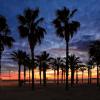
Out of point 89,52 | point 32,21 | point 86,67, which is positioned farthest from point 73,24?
point 86,67

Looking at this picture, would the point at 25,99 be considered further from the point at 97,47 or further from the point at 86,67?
the point at 86,67

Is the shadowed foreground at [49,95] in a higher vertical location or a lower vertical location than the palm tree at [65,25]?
lower

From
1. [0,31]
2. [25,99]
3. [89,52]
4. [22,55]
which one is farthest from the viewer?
[22,55]

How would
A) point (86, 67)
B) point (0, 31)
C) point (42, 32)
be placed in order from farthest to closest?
1. point (86, 67)
2. point (42, 32)
3. point (0, 31)

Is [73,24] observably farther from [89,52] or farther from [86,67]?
[86,67]

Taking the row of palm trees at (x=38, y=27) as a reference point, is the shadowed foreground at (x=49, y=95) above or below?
below

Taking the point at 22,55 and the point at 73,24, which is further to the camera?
the point at 22,55

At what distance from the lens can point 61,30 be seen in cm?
5812

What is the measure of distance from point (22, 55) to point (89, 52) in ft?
93.6

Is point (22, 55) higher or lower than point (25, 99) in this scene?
higher

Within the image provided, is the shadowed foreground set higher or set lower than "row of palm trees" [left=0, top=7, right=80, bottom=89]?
lower

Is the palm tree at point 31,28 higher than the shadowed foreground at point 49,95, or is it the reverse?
the palm tree at point 31,28

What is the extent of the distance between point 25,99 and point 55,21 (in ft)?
70.5

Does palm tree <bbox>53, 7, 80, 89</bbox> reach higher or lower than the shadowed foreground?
higher
